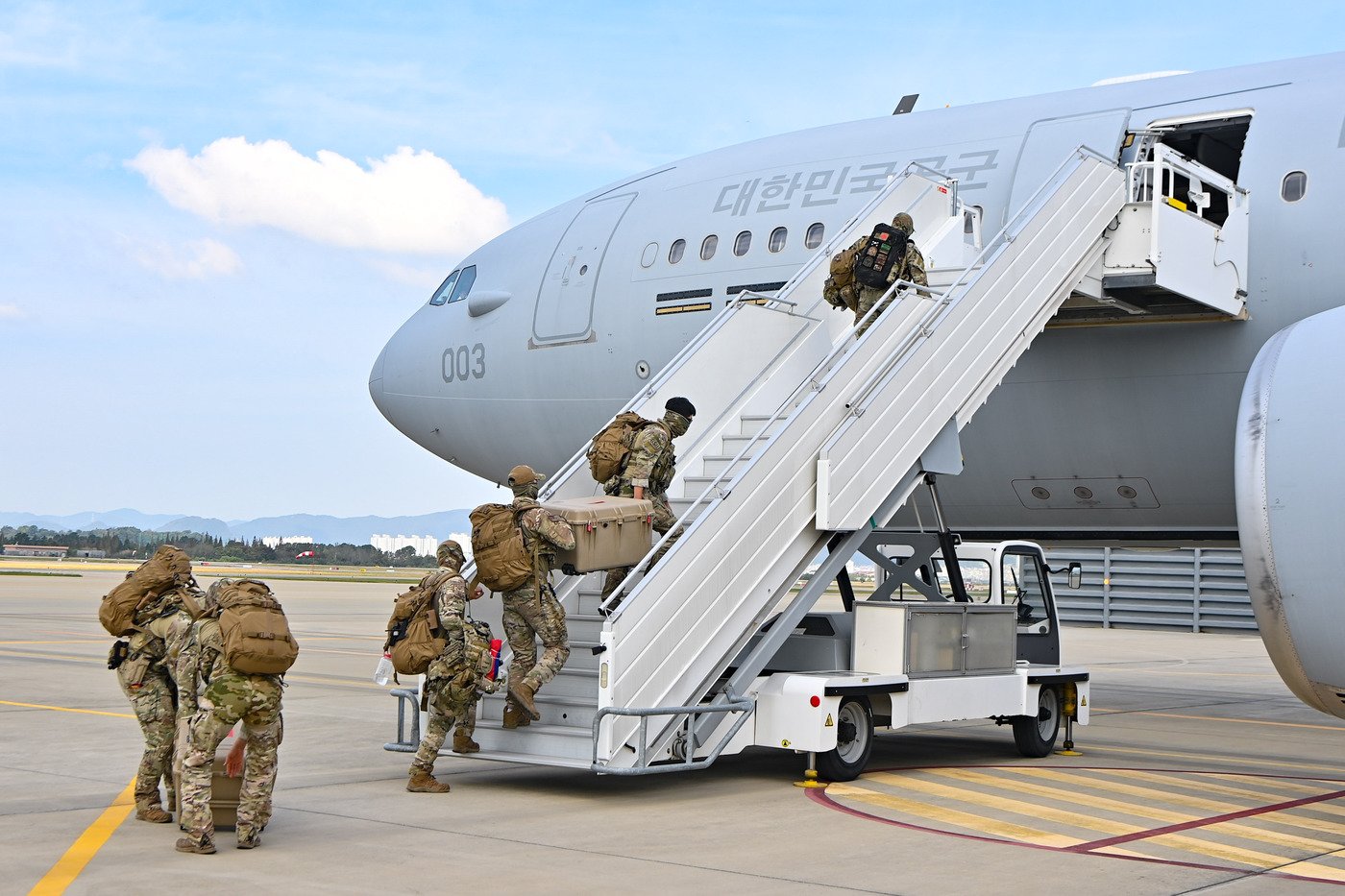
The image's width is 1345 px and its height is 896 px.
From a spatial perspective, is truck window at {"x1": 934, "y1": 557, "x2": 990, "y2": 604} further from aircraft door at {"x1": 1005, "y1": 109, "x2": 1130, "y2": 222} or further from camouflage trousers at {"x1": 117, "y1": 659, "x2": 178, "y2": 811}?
camouflage trousers at {"x1": 117, "y1": 659, "x2": 178, "y2": 811}

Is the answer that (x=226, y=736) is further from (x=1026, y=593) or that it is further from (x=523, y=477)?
(x=1026, y=593)

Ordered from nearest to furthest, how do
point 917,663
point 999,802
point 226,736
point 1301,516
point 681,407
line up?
point 226,736, point 1301,516, point 999,802, point 917,663, point 681,407

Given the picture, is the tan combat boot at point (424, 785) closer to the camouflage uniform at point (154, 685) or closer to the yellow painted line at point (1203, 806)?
the camouflage uniform at point (154, 685)

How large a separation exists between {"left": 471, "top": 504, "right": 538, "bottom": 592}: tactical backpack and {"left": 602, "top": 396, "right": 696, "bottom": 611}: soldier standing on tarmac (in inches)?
35.8

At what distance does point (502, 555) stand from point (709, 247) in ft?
22.3

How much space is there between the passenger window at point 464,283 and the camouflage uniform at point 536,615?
31.9 ft

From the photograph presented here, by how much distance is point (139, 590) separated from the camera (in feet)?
30.3

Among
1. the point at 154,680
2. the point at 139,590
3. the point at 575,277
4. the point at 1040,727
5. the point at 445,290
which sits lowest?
the point at 1040,727

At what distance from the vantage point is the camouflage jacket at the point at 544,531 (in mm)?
10375

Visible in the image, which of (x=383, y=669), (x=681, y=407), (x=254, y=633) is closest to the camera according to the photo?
(x=254, y=633)

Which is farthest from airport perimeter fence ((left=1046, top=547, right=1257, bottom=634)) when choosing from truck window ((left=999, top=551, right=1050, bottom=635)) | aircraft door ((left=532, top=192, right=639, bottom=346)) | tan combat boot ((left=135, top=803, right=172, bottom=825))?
tan combat boot ((left=135, top=803, right=172, bottom=825))

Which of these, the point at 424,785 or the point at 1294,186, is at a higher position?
the point at 1294,186

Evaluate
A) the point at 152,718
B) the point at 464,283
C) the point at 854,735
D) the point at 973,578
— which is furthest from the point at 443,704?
the point at 464,283

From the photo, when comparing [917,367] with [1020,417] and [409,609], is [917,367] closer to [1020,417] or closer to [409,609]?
[1020,417]
